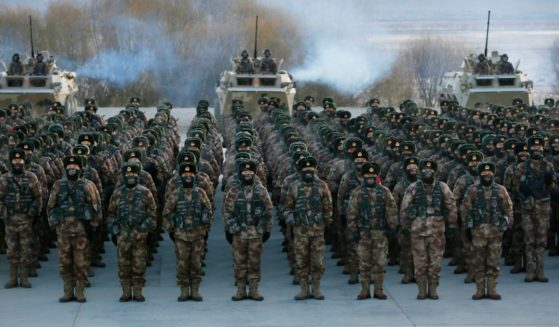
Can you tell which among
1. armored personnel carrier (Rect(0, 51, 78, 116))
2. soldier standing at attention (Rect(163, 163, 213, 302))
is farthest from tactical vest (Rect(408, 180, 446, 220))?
armored personnel carrier (Rect(0, 51, 78, 116))

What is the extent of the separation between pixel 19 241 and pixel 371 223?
416 centimetres

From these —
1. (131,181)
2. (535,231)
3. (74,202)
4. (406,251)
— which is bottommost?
(406,251)

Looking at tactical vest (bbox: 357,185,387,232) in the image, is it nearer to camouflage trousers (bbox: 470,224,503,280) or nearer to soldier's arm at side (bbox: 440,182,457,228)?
soldier's arm at side (bbox: 440,182,457,228)

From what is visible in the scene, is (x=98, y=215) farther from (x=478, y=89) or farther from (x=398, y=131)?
(x=478, y=89)

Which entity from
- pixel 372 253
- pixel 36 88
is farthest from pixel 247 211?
pixel 36 88

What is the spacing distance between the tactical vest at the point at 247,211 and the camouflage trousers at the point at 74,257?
1743 millimetres

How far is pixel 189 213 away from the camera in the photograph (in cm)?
1881

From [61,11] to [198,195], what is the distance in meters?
49.3

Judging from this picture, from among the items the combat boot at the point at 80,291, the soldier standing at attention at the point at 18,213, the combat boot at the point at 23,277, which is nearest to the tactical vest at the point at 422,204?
the combat boot at the point at 80,291

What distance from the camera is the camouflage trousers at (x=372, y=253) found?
1883 centimetres

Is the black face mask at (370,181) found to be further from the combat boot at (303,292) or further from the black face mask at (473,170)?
the black face mask at (473,170)

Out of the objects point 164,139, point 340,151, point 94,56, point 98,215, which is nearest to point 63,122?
point 164,139

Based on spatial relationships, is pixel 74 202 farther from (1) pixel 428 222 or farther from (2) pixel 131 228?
(1) pixel 428 222

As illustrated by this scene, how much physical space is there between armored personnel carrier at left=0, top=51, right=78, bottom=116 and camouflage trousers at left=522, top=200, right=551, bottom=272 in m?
21.0
